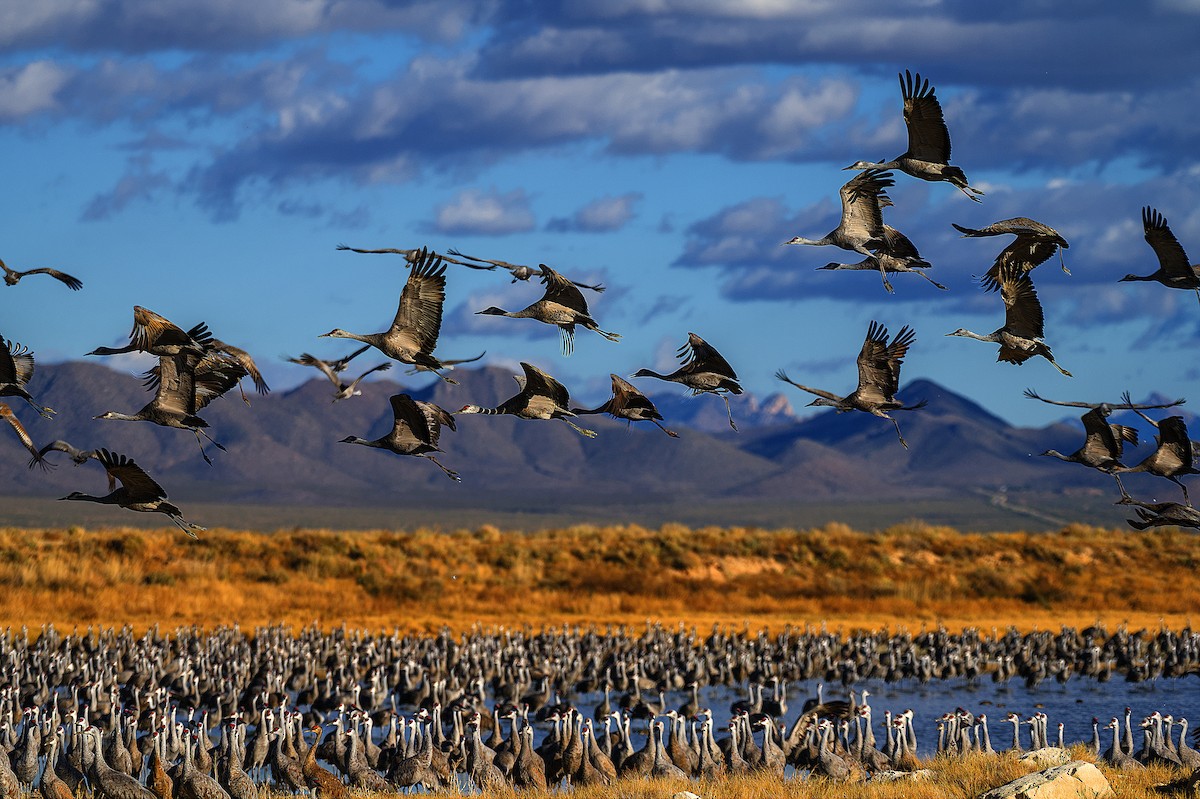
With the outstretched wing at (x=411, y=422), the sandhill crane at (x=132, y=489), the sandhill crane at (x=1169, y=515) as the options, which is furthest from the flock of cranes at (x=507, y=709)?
the sandhill crane at (x=132, y=489)

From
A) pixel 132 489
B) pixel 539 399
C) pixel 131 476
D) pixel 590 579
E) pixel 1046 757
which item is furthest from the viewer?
pixel 590 579

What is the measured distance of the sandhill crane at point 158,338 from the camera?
1422 centimetres

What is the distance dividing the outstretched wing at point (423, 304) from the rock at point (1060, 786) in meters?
7.46

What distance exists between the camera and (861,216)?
15938 millimetres

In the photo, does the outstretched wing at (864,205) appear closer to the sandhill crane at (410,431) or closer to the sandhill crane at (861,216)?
the sandhill crane at (861,216)

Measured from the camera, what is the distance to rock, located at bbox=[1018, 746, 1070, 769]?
1896 cm

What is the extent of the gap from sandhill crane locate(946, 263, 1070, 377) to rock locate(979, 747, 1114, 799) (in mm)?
4332

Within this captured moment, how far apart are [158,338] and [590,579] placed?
114 ft

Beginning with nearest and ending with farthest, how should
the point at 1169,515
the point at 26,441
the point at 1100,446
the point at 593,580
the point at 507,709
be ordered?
the point at 26,441 < the point at 1169,515 < the point at 1100,446 < the point at 507,709 < the point at 593,580

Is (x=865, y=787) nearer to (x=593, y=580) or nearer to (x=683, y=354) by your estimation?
(x=683, y=354)

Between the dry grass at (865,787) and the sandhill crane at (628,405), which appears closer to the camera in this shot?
the sandhill crane at (628,405)

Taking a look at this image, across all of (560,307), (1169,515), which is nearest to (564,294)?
(560,307)

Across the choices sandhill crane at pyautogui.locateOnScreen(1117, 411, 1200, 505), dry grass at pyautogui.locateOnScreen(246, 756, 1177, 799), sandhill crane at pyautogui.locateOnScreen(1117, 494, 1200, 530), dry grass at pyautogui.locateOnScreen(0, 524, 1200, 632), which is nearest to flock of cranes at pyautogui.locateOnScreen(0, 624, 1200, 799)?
dry grass at pyautogui.locateOnScreen(246, 756, 1177, 799)

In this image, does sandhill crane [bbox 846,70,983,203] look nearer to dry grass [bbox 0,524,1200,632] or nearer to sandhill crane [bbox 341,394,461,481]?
sandhill crane [bbox 341,394,461,481]
